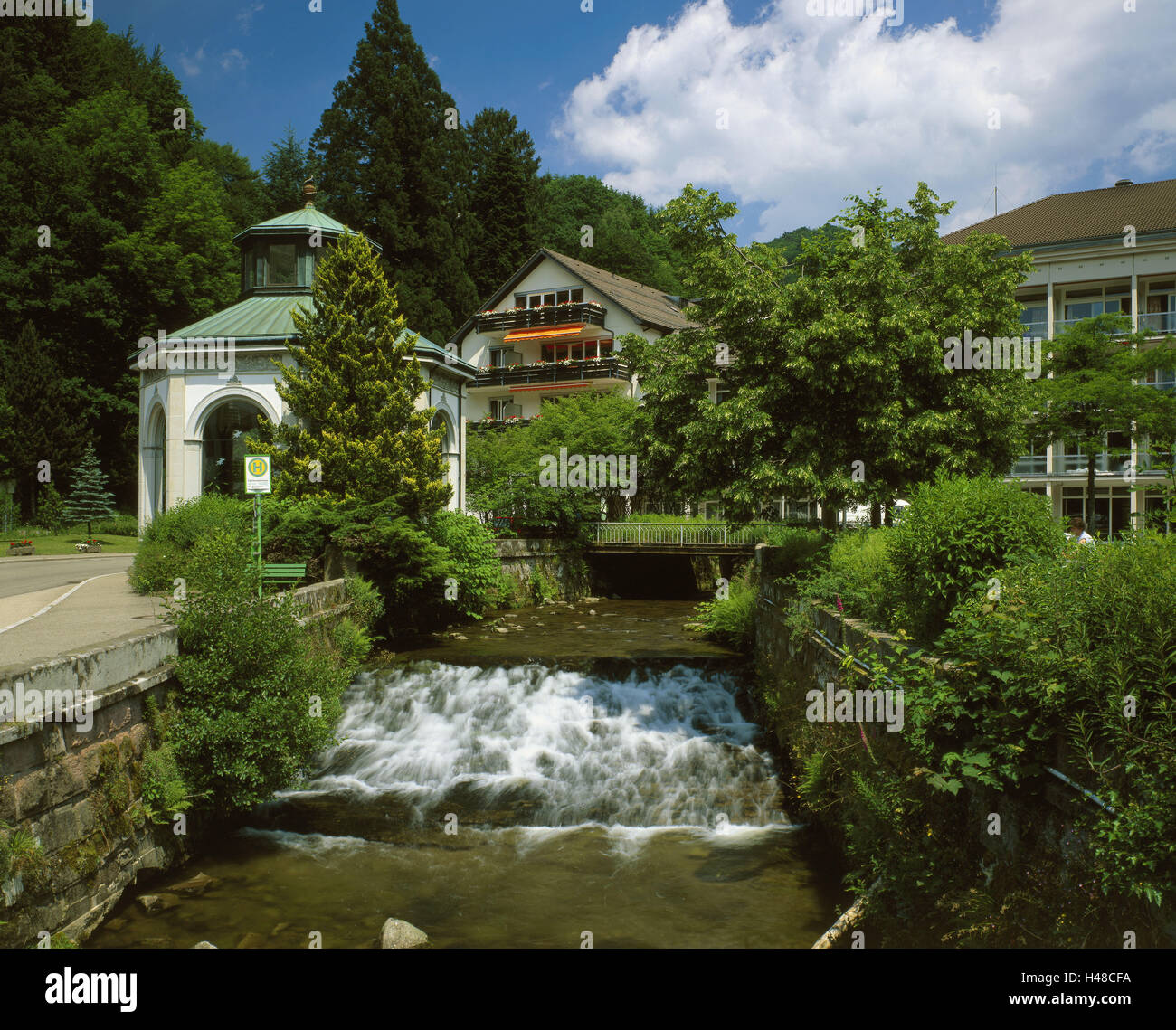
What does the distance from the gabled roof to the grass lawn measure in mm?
18287

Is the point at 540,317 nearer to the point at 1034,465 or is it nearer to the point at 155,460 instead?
the point at 155,460

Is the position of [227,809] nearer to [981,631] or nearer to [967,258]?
[981,631]

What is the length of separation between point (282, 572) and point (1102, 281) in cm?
3392

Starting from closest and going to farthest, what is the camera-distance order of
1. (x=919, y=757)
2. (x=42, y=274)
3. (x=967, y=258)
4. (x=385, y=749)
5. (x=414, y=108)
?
(x=919, y=757) < (x=385, y=749) < (x=967, y=258) < (x=42, y=274) < (x=414, y=108)

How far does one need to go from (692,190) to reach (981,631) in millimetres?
10994

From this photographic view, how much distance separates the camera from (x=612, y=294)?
4194cm

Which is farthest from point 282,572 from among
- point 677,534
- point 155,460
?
point 677,534

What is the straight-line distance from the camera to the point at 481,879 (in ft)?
30.8

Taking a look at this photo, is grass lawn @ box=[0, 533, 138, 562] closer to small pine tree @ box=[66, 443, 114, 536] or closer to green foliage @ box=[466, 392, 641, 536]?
small pine tree @ box=[66, 443, 114, 536]

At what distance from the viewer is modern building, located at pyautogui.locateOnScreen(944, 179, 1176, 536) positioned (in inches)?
1335

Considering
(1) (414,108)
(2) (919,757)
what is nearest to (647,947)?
(2) (919,757)

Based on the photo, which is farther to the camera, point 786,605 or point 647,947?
point 786,605
